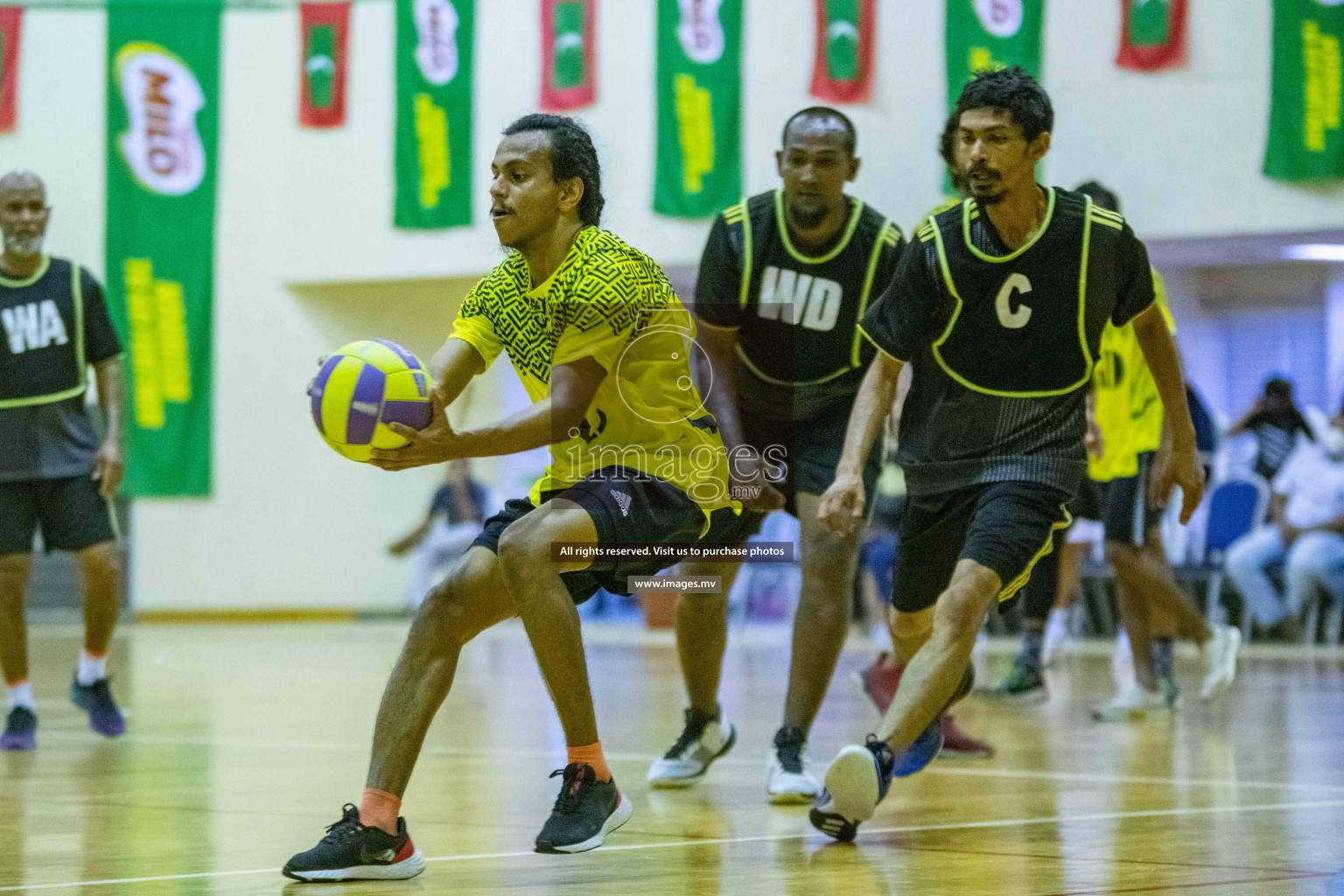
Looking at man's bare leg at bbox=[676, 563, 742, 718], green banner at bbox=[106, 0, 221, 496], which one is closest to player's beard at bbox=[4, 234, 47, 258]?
man's bare leg at bbox=[676, 563, 742, 718]

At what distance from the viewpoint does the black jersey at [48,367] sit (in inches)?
261

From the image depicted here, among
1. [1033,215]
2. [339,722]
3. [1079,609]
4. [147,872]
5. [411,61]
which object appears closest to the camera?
[147,872]

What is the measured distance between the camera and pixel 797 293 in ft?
17.1

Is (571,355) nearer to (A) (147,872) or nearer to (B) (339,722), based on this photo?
(A) (147,872)

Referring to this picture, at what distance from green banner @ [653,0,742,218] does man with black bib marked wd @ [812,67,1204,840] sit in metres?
10.6

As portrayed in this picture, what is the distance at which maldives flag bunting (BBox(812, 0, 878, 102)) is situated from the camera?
14539 millimetres

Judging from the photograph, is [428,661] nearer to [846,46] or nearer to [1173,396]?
[1173,396]

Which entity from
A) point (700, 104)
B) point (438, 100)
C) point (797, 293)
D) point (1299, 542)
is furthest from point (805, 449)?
point (438, 100)

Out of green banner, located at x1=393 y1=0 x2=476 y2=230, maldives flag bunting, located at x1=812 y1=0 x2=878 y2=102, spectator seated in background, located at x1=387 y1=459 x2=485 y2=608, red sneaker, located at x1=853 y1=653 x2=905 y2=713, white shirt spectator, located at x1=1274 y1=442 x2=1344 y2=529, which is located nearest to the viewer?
red sneaker, located at x1=853 y1=653 x2=905 y2=713

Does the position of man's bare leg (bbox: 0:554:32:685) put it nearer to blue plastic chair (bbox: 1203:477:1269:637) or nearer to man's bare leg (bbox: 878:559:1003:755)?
man's bare leg (bbox: 878:559:1003:755)

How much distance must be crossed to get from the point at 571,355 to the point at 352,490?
574 inches

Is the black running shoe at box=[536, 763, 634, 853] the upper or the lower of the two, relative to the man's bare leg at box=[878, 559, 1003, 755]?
lower

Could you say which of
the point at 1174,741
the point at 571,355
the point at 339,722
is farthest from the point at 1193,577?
the point at 571,355

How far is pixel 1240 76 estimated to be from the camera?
44.0 feet
